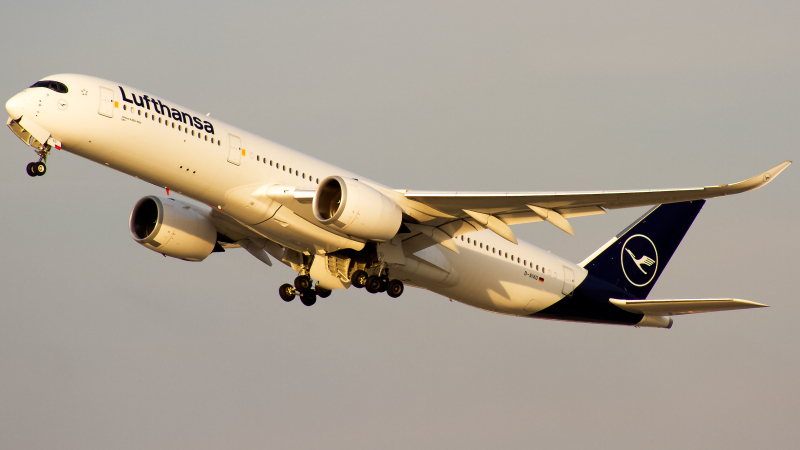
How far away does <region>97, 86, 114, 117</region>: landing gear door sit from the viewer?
2659cm

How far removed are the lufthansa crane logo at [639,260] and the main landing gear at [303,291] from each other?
13.1m

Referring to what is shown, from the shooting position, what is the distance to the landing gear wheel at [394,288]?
31406 mm

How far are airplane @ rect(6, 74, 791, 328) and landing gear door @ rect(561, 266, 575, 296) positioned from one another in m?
0.05

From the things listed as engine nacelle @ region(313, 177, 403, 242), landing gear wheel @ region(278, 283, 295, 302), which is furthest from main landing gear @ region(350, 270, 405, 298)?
landing gear wheel @ region(278, 283, 295, 302)

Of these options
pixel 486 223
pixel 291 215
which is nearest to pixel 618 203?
pixel 486 223

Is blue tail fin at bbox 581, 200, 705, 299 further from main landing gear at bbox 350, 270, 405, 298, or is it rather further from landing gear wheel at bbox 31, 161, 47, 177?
landing gear wheel at bbox 31, 161, 47, 177

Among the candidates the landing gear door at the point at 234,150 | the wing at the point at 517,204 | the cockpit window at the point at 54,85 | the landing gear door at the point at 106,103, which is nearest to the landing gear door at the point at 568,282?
the wing at the point at 517,204

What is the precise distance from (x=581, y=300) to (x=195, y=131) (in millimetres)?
16571

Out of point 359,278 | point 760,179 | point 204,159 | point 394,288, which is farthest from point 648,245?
point 204,159

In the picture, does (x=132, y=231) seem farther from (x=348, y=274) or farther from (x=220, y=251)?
(x=348, y=274)

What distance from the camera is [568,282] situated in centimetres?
3644

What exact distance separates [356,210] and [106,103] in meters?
7.54

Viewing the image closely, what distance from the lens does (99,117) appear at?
26.5 meters

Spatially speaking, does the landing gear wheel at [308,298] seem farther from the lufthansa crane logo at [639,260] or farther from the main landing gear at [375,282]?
the lufthansa crane logo at [639,260]
